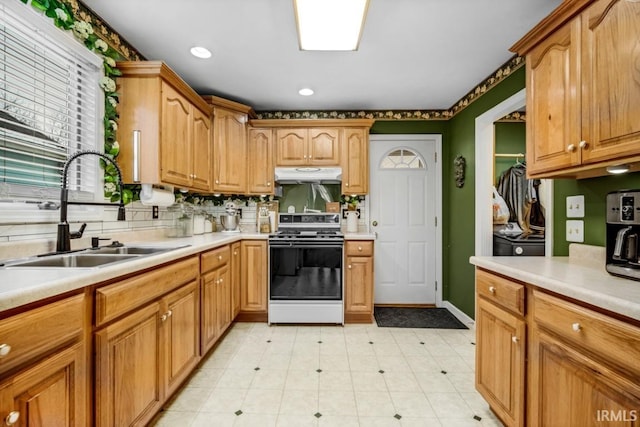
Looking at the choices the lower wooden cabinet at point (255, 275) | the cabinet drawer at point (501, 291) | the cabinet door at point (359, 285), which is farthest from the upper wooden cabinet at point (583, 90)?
the lower wooden cabinet at point (255, 275)

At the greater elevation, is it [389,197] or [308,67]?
[308,67]

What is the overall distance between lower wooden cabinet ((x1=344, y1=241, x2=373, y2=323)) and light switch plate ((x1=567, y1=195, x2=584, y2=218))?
1.60 metres

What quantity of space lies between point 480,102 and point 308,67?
5.67 ft

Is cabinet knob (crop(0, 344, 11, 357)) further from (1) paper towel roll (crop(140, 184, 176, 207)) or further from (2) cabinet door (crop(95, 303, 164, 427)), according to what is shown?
(1) paper towel roll (crop(140, 184, 176, 207))

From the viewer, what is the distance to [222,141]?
2.98 m

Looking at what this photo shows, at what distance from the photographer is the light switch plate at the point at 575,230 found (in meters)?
1.58

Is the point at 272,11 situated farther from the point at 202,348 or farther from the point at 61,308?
the point at 202,348

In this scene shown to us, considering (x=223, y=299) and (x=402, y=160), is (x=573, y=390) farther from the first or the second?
(x=402, y=160)

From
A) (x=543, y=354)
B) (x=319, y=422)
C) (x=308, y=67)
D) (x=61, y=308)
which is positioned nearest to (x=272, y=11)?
(x=308, y=67)

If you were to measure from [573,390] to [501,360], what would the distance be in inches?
16.2

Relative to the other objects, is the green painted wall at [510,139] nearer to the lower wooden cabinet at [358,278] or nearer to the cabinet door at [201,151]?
the lower wooden cabinet at [358,278]

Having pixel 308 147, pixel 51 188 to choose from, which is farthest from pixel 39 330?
pixel 308 147

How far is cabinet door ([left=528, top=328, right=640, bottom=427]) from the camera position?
2.77 feet

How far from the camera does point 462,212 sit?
3092 mm
